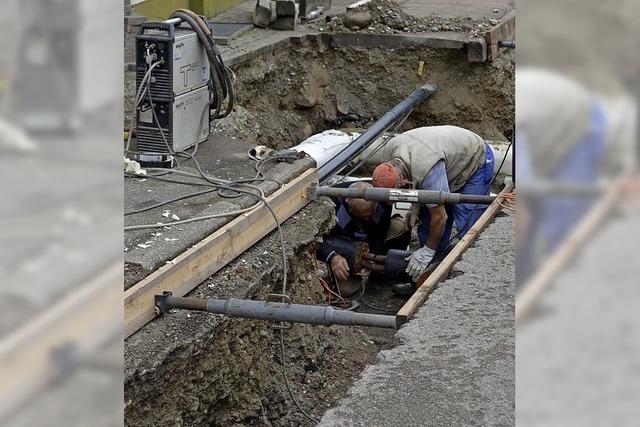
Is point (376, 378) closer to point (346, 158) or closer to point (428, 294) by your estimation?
point (428, 294)

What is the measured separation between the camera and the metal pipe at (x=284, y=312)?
461 cm

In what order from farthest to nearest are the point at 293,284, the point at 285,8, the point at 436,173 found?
the point at 285,8 → the point at 436,173 → the point at 293,284

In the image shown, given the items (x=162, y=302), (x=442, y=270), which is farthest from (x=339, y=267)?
(x=162, y=302)

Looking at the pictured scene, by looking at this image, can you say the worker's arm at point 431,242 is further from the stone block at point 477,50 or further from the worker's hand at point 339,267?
the stone block at point 477,50

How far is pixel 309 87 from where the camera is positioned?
11.3 metres

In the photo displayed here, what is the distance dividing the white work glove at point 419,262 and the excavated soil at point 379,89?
9.98 ft

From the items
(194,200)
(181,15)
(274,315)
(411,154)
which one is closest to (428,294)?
(274,315)

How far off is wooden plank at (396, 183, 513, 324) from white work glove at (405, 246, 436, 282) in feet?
3.15

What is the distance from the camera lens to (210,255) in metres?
5.66
